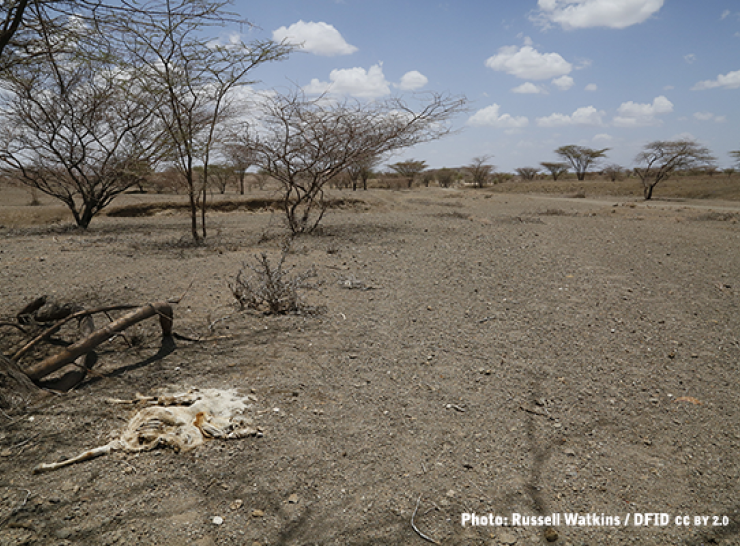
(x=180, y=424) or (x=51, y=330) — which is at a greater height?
(x=51, y=330)

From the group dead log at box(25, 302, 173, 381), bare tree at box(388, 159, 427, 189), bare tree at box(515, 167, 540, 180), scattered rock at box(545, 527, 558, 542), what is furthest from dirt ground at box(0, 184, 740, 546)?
bare tree at box(515, 167, 540, 180)

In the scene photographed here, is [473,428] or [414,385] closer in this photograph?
[473,428]

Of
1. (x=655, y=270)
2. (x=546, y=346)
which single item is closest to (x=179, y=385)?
(x=546, y=346)

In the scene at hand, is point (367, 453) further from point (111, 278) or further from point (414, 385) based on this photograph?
point (111, 278)

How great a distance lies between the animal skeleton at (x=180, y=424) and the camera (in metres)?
2.26

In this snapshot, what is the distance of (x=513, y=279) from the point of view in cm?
587

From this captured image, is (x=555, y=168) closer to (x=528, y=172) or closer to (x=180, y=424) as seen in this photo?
(x=528, y=172)

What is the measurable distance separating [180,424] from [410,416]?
52.1 inches

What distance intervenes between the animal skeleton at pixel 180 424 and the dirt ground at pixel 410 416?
0.20ft

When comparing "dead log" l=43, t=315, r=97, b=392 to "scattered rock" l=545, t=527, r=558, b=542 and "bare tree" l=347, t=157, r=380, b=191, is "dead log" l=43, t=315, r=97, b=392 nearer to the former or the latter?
"scattered rock" l=545, t=527, r=558, b=542

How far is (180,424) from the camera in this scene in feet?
7.86

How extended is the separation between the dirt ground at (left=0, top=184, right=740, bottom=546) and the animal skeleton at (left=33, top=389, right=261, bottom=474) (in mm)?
62

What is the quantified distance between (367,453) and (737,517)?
170 cm

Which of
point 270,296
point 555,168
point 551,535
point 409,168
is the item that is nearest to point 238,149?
point 270,296
